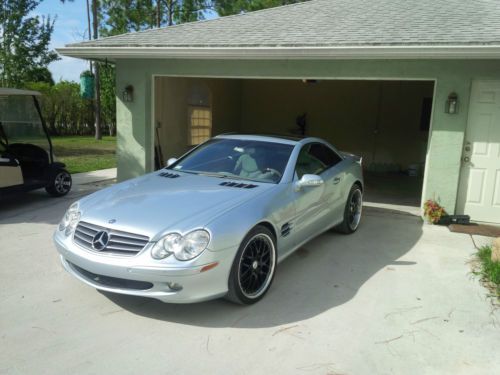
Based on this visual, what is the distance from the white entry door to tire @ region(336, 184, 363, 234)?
6.04 feet

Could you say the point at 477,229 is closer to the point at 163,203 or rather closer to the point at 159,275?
the point at 163,203

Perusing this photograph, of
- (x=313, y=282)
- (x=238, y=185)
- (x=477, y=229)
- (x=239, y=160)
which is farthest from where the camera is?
(x=477, y=229)

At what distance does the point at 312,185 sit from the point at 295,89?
9.67 meters

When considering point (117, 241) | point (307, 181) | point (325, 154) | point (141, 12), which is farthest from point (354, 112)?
point (141, 12)

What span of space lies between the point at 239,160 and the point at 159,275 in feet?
6.91

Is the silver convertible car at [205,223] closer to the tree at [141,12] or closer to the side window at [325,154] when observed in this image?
the side window at [325,154]

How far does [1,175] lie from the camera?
21.8 feet

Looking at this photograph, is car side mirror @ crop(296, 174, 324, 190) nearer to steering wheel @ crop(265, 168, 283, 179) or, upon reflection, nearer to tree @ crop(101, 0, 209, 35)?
steering wheel @ crop(265, 168, 283, 179)

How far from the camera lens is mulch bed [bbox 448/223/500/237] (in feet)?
21.2

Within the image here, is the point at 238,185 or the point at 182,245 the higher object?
the point at 238,185

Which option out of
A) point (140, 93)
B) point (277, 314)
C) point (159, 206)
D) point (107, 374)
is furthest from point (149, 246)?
A: point (140, 93)

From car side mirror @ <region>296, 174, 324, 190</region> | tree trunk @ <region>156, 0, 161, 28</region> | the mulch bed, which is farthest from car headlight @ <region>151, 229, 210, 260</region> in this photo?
tree trunk @ <region>156, 0, 161, 28</region>

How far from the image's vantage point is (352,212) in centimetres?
635

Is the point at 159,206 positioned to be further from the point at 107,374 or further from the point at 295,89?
the point at 295,89
